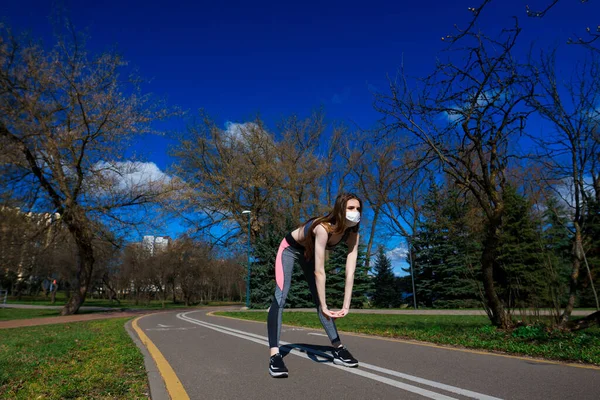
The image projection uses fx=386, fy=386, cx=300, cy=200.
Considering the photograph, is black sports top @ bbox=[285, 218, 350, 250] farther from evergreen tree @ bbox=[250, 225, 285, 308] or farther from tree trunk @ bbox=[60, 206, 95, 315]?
evergreen tree @ bbox=[250, 225, 285, 308]

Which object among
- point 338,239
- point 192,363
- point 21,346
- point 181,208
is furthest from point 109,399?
point 181,208

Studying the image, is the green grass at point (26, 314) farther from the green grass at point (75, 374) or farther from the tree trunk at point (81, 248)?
the green grass at point (75, 374)

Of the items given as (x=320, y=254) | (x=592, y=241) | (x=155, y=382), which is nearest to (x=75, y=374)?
(x=155, y=382)

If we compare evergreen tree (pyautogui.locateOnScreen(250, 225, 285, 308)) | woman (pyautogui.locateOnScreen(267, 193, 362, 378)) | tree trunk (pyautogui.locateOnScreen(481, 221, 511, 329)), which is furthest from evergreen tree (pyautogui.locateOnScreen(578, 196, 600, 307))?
evergreen tree (pyautogui.locateOnScreen(250, 225, 285, 308))

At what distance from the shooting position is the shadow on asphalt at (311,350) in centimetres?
488

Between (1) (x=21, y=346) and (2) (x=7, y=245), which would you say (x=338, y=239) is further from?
(2) (x=7, y=245)

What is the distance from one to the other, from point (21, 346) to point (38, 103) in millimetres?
12883

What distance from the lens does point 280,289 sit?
14.0ft

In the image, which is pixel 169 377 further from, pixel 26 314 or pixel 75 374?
pixel 26 314

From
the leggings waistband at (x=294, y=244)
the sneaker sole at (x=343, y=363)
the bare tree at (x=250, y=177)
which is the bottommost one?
the sneaker sole at (x=343, y=363)

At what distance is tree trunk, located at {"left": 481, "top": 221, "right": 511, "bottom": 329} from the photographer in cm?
761

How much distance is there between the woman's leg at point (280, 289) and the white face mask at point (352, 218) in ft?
2.51

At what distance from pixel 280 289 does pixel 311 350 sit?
1766 millimetres

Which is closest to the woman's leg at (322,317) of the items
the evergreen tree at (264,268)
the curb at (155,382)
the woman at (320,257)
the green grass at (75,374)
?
the woman at (320,257)
